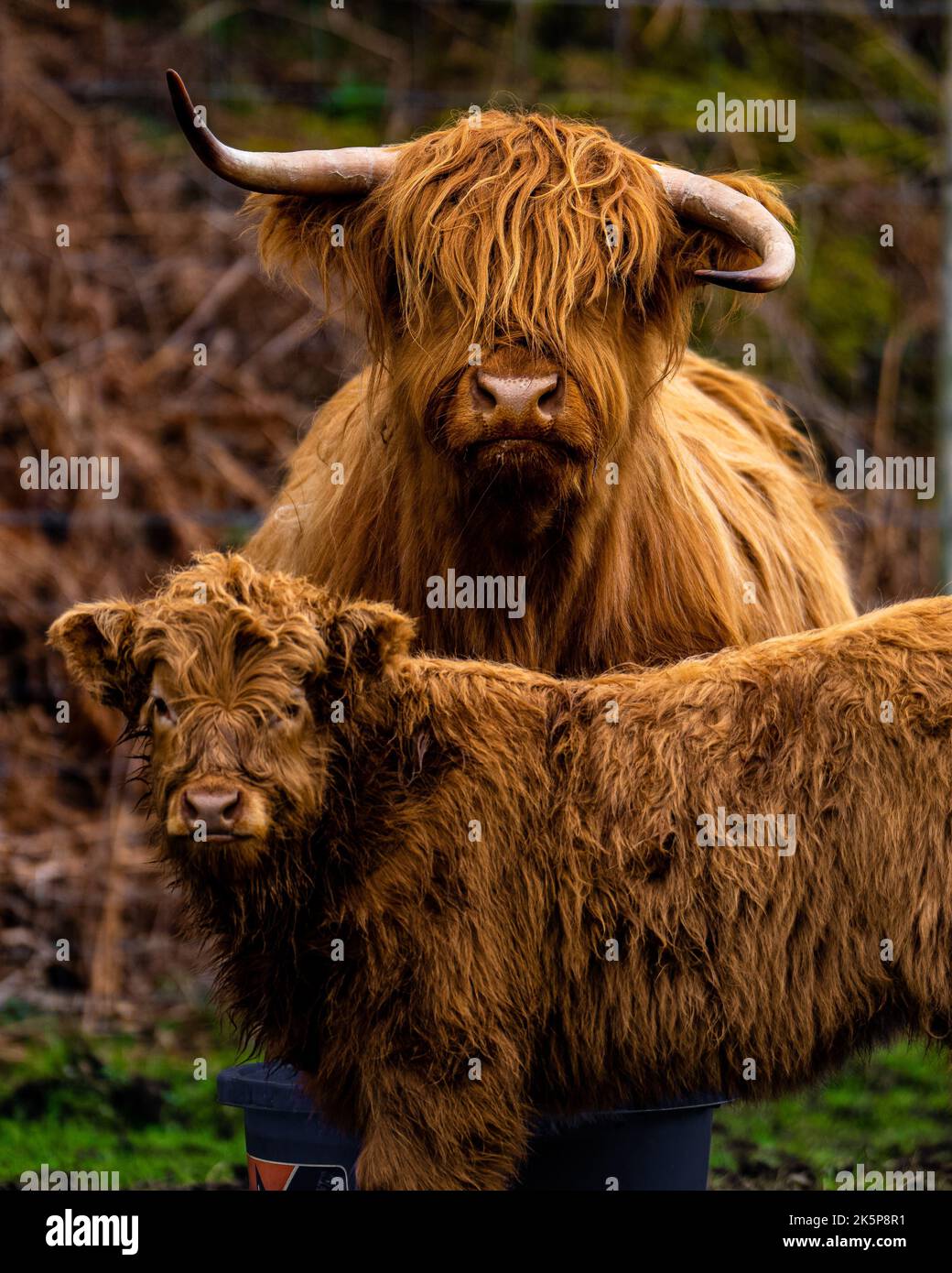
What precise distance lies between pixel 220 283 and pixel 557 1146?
20.5 ft

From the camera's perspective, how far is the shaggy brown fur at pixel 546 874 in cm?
419

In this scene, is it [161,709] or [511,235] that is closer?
[161,709]

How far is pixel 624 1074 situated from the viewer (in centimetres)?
442

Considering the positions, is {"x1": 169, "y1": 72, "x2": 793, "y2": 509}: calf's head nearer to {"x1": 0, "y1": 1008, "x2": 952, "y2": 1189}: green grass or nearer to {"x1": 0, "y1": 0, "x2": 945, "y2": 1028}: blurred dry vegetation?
{"x1": 0, "y1": 1008, "x2": 952, "y2": 1189}: green grass

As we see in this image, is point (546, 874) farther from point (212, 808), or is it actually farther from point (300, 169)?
point (300, 169)

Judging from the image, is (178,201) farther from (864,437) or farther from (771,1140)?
(771,1140)

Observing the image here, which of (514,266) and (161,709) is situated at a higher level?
(514,266)

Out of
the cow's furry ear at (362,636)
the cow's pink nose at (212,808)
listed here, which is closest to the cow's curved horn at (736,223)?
the cow's furry ear at (362,636)

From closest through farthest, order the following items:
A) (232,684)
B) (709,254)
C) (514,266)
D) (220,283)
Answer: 1. (232,684)
2. (514,266)
3. (709,254)
4. (220,283)

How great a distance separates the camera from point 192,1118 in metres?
7.31

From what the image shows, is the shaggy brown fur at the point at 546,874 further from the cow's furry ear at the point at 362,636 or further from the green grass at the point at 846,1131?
the green grass at the point at 846,1131

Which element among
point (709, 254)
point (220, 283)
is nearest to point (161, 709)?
point (709, 254)

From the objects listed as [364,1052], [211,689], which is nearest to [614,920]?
[364,1052]

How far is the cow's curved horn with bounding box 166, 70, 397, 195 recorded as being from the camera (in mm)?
5039
